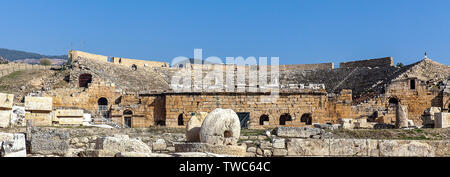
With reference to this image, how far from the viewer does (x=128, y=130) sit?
A: 19.8m

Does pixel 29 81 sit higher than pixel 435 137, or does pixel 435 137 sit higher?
pixel 29 81

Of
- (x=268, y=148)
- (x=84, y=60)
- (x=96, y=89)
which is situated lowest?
(x=268, y=148)

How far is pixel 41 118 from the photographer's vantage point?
21.0 metres

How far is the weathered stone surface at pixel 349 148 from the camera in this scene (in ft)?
44.8

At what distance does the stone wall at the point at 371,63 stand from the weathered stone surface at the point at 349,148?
1477 inches

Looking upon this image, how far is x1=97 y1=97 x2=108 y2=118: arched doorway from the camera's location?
34.8 metres

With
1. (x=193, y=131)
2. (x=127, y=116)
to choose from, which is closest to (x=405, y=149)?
(x=193, y=131)

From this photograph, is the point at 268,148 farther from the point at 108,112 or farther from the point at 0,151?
the point at 108,112

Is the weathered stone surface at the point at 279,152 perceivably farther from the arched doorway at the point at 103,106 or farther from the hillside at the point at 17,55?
the hillside at the point at 17,55

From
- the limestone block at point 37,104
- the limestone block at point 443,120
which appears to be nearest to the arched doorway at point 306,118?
the limestone block at point 443,120
